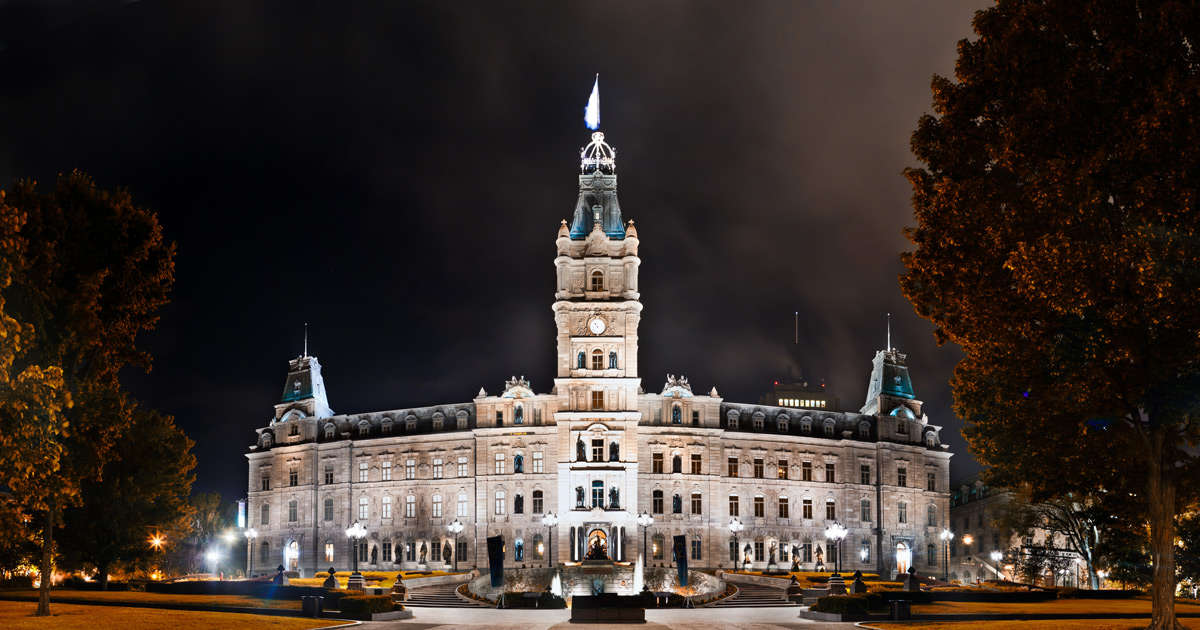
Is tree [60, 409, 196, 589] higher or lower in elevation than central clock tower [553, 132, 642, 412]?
lower

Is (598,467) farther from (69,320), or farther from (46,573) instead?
(69,320)

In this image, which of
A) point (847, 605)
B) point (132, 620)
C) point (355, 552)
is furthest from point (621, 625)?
point (355, 552)

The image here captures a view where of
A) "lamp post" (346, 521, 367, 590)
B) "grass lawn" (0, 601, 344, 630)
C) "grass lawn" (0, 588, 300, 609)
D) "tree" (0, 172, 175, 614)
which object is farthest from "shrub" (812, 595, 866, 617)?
"tree" (0, 172, 175, 614)

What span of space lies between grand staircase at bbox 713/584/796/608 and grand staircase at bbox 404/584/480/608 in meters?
13.9

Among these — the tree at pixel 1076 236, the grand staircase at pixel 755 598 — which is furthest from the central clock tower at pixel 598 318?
the tree at pixel 1076 236

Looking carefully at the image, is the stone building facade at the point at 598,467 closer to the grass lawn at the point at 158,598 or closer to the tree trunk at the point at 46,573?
the grass lawn at the point at 158,598

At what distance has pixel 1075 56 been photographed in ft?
98.6

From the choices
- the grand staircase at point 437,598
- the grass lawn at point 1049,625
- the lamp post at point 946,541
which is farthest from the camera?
the lamp post at point 946,541

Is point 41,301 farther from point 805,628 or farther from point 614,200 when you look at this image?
point 614,200

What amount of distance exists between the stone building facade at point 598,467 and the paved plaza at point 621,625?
1658 inches

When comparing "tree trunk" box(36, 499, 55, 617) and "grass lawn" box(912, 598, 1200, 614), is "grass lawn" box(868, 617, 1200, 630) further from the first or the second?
"tree trunk" box(36, 499, 55, 617)

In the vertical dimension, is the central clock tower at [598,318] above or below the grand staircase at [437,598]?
above

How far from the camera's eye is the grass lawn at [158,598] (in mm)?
46875

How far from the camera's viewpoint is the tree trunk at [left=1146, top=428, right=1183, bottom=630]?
3095cm
